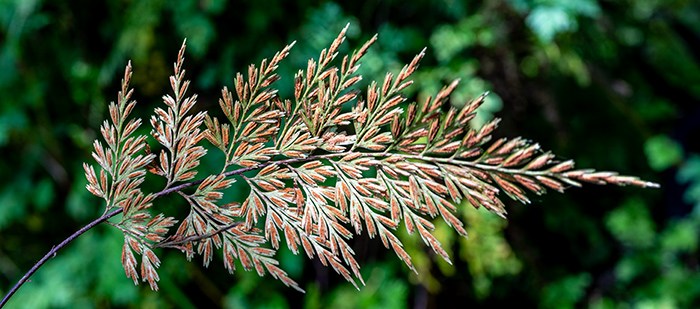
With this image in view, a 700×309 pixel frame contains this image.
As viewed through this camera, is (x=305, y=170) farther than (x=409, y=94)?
No

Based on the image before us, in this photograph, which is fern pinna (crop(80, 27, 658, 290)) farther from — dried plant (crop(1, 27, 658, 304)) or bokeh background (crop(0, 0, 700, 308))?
bokeh background (crop(0, 0, 700, 308))

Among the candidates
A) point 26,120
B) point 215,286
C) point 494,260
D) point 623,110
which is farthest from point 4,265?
point 623,110

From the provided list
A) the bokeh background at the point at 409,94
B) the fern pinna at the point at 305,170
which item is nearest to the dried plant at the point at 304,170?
the fern pinna at the point at 305,170

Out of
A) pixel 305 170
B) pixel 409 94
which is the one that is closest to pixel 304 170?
pixel 305 170

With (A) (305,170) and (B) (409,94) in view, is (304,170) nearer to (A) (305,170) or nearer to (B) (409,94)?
(A) (305,170)

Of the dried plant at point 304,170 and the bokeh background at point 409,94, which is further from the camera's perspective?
the bokeh background at point 409,94

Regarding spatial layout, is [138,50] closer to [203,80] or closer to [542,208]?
[203,80]

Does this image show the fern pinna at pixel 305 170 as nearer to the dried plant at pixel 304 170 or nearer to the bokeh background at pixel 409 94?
the dried plant at pixel 304 170

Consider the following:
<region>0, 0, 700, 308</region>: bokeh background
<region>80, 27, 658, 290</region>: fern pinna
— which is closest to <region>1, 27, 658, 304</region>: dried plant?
<region>80, 27, 658, 290</region>: fern pinna

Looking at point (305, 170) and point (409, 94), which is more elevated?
point (409, 94)
